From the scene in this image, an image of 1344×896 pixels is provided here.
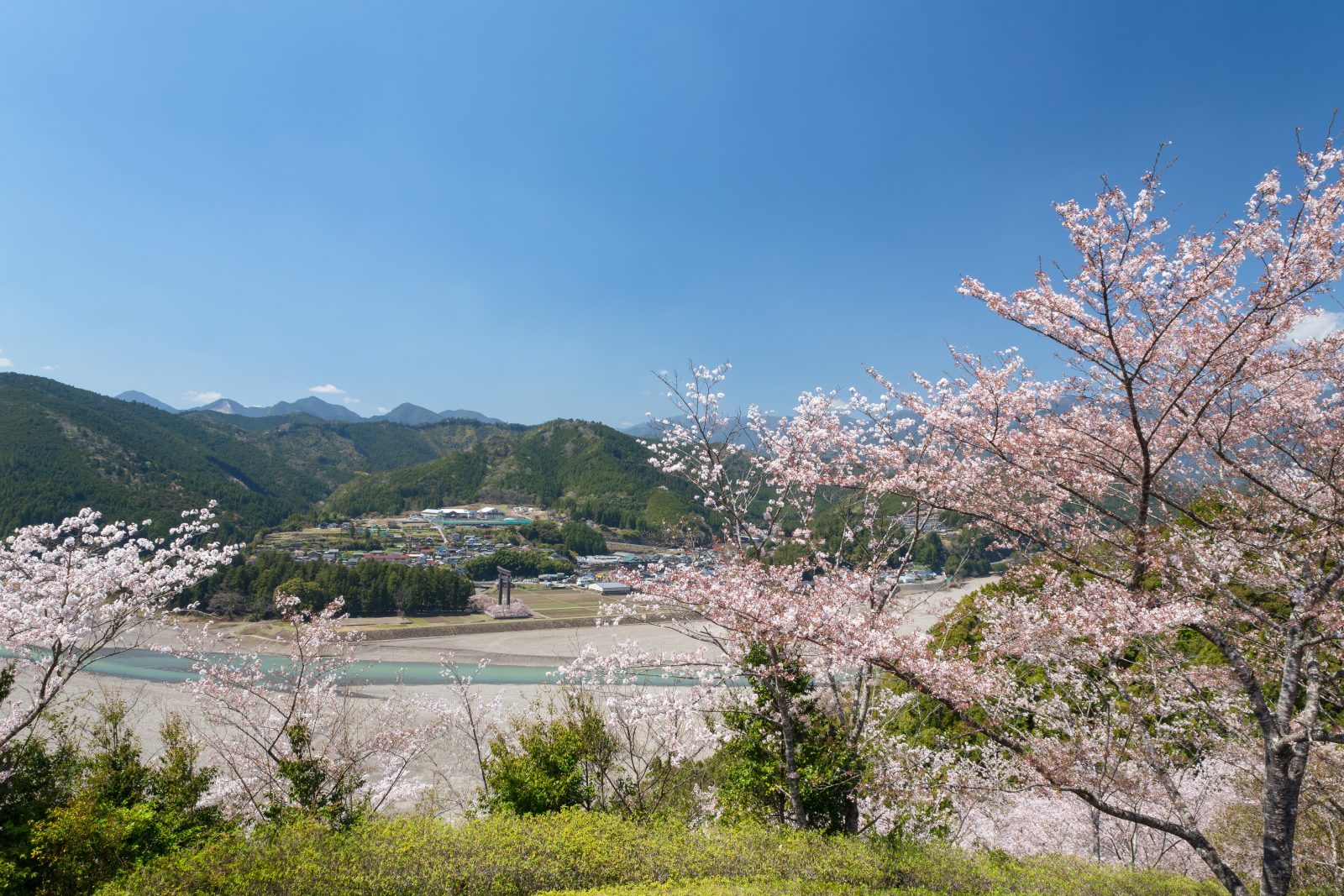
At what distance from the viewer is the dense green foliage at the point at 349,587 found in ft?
155

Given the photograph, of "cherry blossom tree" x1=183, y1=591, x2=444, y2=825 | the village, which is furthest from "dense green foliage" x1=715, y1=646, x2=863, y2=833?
the village

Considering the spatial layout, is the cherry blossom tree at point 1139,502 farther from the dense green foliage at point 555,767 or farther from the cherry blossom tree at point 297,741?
the cherry blossom tree at point 297,741

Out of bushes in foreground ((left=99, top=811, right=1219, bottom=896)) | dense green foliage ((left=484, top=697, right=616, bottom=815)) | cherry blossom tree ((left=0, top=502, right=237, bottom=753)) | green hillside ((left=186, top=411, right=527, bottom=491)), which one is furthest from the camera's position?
green hillside ((left=186, top=411, right=527, bottom=491))

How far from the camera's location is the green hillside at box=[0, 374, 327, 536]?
64.2 metres

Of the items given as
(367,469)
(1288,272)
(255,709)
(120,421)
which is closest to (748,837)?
(1288,272)

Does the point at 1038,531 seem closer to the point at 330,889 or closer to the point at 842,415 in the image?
the point at 842,415

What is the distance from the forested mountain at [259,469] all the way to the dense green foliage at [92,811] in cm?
7133

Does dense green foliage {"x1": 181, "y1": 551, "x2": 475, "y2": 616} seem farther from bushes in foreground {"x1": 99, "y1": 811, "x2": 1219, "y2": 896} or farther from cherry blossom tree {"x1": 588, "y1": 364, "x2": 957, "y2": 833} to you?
cherry blossom tree {"x1": 588, "y1": 364, "x2": 957, "y2": 833}

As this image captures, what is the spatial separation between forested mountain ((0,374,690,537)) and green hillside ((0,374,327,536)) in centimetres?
21

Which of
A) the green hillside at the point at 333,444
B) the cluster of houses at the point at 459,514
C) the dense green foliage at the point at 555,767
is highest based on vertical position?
the green hillside at the point at 333,444

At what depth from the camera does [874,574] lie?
21.9 ft

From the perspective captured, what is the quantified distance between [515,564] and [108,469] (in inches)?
2125

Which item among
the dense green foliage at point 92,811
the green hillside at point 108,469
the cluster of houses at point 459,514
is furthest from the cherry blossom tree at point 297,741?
the cluster of houses at point 459,514

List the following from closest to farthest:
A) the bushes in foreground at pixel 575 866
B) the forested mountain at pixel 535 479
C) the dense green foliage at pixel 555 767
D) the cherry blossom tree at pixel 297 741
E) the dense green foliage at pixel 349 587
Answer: the bushes in foreground at pixel 575 866, the cherry blossom tree at pixel 297 741, the dense green foliage at pixel 555 767, the dense green foliage at pixel 349 587, the forested mountain at pixel 535 479
